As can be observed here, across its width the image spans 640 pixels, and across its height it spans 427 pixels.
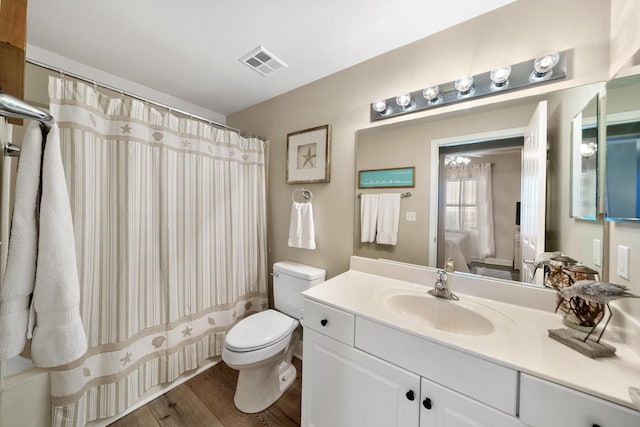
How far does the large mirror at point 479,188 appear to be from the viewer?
96cm

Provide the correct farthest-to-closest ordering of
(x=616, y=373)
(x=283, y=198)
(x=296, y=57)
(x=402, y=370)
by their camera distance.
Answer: (x=283, y=198) → (x=296, y=57) → (x=402, y=370) → (x=616, y=373)

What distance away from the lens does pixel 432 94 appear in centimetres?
123

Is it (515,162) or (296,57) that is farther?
(296,57)

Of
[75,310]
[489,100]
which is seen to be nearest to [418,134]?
[489,100]

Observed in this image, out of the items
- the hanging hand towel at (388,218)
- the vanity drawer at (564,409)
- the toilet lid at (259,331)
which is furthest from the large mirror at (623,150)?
the toilet lid at (259,331)

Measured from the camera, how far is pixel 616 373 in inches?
24.0

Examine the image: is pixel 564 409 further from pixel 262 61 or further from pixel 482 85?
pixel 262 61

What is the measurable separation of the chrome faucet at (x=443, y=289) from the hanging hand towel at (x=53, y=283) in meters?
1.37

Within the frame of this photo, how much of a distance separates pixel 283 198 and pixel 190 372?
5.01 feet

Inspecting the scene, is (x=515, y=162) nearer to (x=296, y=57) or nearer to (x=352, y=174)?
(x=352, y=174)

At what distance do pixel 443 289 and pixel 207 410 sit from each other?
160 cm

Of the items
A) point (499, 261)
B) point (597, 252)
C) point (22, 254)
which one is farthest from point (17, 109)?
point (597, 252)

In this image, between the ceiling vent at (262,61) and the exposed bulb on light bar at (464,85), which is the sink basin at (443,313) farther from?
the ceiling vent at (262,61)

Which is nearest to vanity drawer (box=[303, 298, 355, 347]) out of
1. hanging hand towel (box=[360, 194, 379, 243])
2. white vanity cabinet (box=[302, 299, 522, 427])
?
white vanity cabinet (box=[302, 299, 522, 427])
